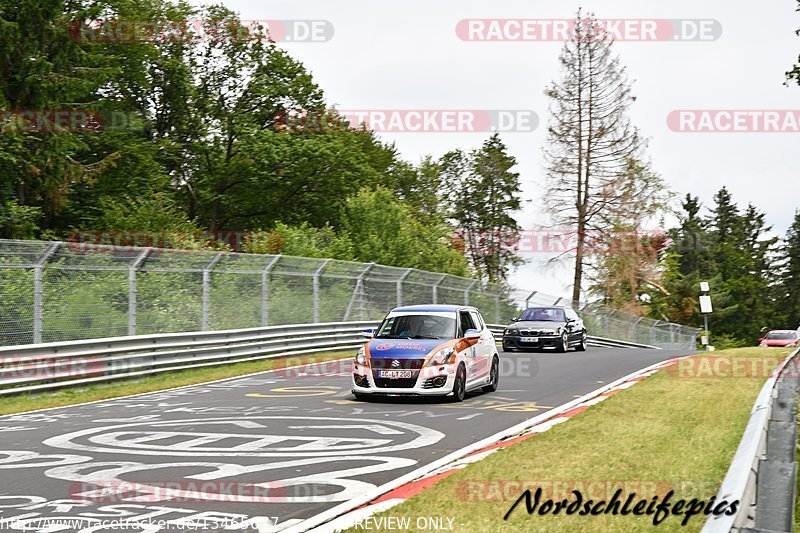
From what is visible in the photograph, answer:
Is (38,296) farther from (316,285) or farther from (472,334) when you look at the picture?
(316,285)

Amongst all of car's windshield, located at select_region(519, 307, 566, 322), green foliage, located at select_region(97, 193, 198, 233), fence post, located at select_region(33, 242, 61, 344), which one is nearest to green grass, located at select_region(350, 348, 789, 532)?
fence post, located at select_region(33, 242, 61, 344)

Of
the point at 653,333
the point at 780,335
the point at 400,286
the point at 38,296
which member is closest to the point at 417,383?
the point at 38,296

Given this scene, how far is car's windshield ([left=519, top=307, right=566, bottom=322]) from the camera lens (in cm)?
2952

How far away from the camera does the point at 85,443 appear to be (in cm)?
1074

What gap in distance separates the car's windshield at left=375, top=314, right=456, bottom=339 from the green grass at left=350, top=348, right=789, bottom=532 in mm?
2935

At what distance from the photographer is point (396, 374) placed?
14.3 metres

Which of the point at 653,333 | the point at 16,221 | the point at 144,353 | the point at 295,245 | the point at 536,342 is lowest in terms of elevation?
the point at 653,333

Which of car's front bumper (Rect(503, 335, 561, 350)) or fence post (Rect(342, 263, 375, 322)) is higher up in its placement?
fence post (Rect(342, 263, 375, 322))

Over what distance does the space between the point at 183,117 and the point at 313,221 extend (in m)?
9.09

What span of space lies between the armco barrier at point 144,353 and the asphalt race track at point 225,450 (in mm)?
1672

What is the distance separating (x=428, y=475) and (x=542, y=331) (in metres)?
20.6

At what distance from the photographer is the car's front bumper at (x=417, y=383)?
14.2 meters

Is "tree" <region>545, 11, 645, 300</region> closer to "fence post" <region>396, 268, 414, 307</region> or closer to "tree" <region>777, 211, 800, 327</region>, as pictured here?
"fence post" <region>396, 268, 414, 307</region>

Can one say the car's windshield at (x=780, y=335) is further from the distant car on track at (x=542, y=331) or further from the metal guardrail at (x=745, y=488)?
the metal guardrail at (x=745, y=488)
